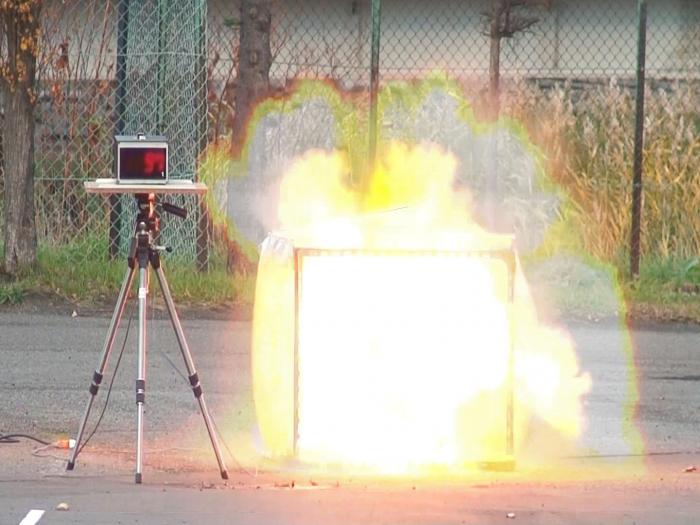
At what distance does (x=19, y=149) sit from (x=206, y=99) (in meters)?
1.83

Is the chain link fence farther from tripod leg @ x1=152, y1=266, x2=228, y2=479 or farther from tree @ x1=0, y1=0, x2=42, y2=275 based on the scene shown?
tripod leg @ x1=152, y1=266, x2=228, y2=479

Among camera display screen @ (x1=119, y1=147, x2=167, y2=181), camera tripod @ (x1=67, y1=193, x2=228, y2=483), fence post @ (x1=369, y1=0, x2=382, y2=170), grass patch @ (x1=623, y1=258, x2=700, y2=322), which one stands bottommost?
grass patch @ (x1=623, y1=258, x2=700, y2=322)

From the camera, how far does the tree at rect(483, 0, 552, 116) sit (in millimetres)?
13992

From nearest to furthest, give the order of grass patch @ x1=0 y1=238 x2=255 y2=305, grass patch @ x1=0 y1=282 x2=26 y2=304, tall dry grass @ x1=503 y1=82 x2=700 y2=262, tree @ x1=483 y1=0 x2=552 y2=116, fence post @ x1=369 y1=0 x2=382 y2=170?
1. grass patch @ x1=0 y1=282 x2=26 y2=304
2. grass patch @ x1=0 y1=238 x2=255 y2=305
3. fence post @ x1=369 y1=0 x2=382 y2=170
4. tree @ x1=483 y1=0 x2=552 y2=116
5. tall dry grass @ x1=503 y1=82 x2=700 y2=262

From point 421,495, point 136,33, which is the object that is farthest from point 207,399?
point 136,33

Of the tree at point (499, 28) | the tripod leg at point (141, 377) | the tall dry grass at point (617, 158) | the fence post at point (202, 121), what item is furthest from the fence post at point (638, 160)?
the tripod leg at point (141, 377)

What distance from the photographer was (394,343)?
763 centimetres

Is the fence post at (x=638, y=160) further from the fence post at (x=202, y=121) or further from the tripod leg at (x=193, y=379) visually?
the tripod leg at (x=193, y=379)

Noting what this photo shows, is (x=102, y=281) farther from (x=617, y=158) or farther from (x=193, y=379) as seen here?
(x=193, y=379)

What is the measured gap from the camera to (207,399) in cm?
948

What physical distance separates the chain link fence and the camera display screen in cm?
586

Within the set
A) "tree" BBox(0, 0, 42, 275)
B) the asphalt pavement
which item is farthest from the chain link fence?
the asphalt pavement

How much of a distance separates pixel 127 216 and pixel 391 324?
6526 millimetres

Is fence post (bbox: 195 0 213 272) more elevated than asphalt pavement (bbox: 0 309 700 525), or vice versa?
fence post (bbox: 195 0 213 272)
